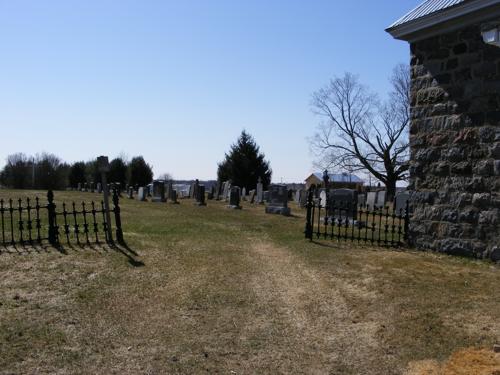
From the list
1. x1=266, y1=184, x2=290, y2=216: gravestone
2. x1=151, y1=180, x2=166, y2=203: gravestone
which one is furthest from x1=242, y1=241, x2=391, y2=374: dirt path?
Result: x1=151, y1=180, x2=166, y2=203: gravestone

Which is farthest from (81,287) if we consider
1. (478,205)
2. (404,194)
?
(404,194)

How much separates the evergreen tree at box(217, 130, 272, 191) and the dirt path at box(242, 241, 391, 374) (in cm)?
3243

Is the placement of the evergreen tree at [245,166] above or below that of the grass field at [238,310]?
above

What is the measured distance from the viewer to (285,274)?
771 centimetres

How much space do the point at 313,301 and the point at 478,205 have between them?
167 inches

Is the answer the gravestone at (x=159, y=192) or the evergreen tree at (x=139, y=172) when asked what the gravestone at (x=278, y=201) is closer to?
the gravestone at (x=159, y=192)

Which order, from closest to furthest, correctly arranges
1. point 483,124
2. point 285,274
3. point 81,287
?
1. point 81,287
2. point 285,274
3. point 483,124

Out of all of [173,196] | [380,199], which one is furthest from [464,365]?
[173,196]

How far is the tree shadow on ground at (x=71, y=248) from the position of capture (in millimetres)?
8477

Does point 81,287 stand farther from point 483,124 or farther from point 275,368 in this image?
point 483,124

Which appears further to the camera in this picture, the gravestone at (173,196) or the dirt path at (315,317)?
the gravestone at (173,196)

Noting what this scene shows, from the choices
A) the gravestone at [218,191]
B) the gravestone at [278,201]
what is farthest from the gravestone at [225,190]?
the gravestone at [278,201]

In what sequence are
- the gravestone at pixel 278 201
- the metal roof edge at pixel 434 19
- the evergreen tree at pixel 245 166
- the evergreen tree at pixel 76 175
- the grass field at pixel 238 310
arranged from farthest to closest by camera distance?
the evergreen tree at pixel 76 175 → the evergreen tree at pixel 245 166 → the gravestone at pixel 278 201 → the metal roof edge at pixel 434 19 → the grass field at pixel 238 310

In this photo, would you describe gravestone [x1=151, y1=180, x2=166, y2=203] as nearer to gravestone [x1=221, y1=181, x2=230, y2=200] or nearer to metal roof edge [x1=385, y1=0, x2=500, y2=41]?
gravestone [x1=221, y1=181, x2=230, y2=200]
